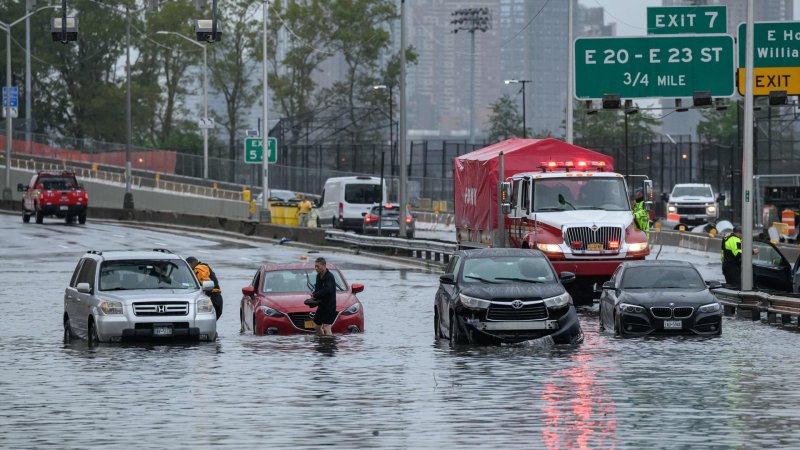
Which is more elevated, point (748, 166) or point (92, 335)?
point (748, 166)

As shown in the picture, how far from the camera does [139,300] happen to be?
24.8 metres

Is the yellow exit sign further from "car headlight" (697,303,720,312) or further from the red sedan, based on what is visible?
the red sedan

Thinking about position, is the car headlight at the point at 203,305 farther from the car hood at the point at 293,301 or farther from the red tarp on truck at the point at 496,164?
the red tarp on truck at the point at 496,164

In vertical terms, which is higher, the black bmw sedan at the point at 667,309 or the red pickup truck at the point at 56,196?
the red pickup truck at the point at 56,196

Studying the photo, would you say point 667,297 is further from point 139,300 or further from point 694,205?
point 694,205

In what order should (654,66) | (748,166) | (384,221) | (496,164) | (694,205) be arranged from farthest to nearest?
1. (694,205)
2. (384,221)
3. (654,66)
4. (496,164)
5. (748,166)

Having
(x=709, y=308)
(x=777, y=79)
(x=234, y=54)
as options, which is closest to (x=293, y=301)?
(x=709, y=308)

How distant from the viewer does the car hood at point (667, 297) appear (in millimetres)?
26609

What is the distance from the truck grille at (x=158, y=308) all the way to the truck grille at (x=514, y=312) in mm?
4809

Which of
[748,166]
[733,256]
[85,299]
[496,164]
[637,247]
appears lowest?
[85,299]

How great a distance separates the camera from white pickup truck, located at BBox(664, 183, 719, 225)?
73.6 m

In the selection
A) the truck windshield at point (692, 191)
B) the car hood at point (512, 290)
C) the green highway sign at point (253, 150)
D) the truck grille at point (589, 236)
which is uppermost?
the green highway sign at point (253, 150)

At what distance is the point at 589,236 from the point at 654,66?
1326cm

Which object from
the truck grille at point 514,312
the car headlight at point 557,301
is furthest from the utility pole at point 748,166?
the truck grille at point 514,312
